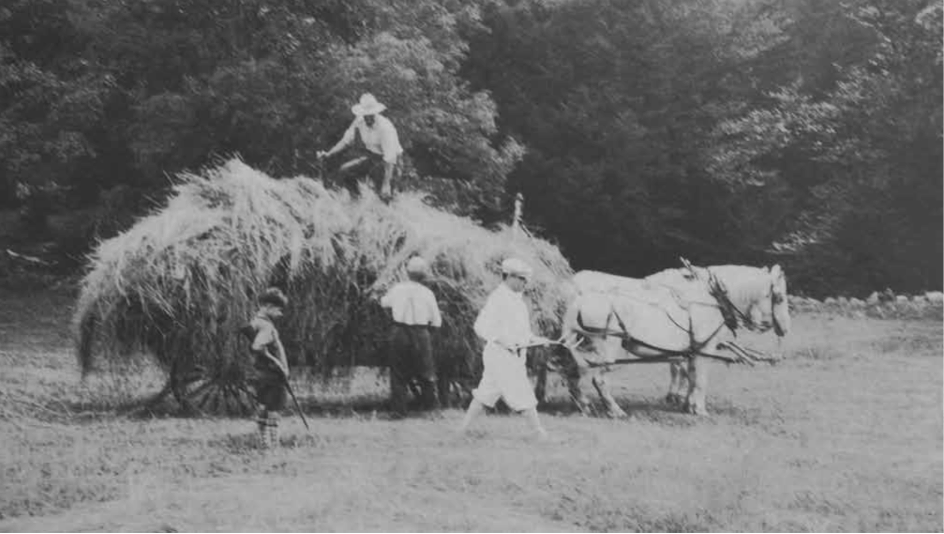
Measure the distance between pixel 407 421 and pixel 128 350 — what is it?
5.49 feet

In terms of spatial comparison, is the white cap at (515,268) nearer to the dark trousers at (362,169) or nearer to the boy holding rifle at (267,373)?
the dark trousers at (362,169)

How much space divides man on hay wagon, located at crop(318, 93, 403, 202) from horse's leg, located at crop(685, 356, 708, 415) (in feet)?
7.65

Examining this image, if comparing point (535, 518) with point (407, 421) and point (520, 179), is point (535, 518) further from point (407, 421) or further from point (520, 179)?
point (520, 179)

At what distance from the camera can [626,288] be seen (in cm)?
767

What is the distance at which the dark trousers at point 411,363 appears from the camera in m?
6.55

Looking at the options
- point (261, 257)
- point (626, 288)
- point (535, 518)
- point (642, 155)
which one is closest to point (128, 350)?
point (261, 257)

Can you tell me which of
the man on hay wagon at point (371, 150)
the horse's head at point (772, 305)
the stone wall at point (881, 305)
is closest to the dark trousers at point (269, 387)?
the man on hay wagon at point (371, 150)

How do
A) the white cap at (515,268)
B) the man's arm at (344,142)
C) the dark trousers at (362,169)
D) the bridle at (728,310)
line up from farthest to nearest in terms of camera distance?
the bridle at (728,310)
the dark trousers at (362,169)
the man's arm at (344,142)
the white cap at (515,268)

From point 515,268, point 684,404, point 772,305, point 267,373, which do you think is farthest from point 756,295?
point 267,373

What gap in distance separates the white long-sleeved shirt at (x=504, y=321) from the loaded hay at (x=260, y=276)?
0.43 metres

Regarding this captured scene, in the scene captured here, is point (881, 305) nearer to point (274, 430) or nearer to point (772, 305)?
point (772, 305)

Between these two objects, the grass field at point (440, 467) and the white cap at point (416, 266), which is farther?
the white cap at point (416, 266)

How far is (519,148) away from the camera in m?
12.2

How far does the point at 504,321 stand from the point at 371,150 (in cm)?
147
